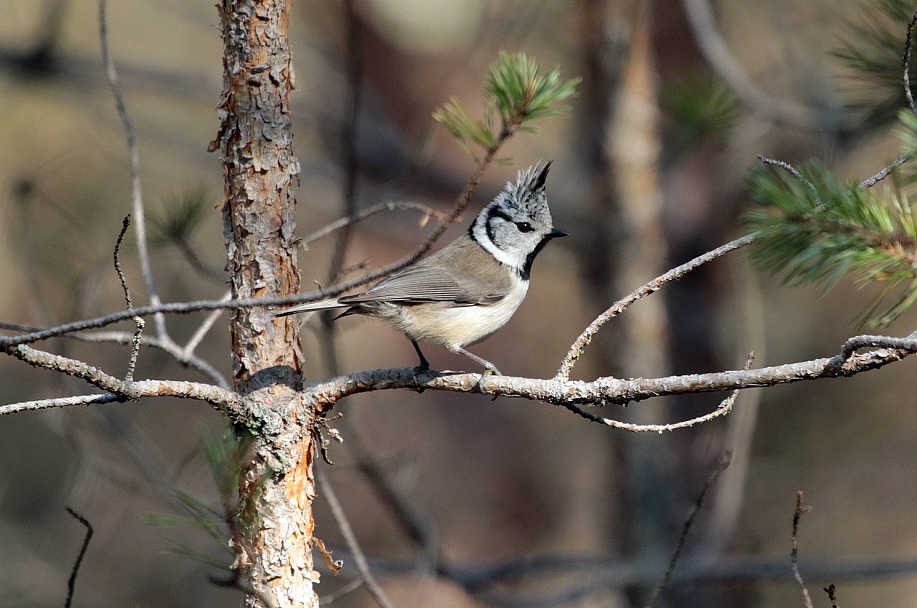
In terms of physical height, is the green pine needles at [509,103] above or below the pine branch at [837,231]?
above

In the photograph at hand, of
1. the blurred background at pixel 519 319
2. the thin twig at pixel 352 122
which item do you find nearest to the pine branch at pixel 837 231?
the blurred background at pixel 519 319

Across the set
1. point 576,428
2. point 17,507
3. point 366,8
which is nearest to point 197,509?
point 17,507

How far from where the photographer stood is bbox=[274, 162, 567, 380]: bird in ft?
10.1

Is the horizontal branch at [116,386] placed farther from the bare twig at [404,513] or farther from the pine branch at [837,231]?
the bare twig at [404,513]

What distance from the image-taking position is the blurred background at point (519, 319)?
12.5 ft

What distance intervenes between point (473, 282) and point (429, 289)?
215 mm

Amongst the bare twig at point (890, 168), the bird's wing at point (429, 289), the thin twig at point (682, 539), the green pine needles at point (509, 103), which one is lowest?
the thin twig at point (682, 539)

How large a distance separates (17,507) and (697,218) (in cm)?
539

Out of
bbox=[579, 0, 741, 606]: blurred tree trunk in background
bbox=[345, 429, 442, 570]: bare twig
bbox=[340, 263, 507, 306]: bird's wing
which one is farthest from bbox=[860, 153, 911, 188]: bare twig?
bbox=[579, 0, 741, 606]: blurred tree trunk in background

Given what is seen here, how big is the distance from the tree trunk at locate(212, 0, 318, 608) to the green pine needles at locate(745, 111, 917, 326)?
1.09 metres

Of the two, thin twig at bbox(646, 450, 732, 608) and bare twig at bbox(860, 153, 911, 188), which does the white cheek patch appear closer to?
thin twig at bbox(646, 450, 732, 608)

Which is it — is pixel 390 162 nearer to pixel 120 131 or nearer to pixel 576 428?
pixel 120 131

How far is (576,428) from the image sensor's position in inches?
309

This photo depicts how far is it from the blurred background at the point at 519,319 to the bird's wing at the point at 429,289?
362mm
